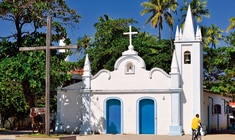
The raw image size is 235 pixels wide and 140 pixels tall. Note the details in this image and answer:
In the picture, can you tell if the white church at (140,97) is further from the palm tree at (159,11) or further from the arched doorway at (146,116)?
the palm tree at (159,11)

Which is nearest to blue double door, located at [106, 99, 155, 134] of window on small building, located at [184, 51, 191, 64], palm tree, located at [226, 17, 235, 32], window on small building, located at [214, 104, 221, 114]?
window on small building, located at [184, 51, 191, 64]

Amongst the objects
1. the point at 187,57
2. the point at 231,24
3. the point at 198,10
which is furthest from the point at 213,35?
the point at 187,57

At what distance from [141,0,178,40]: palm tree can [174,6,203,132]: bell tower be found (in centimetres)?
2222

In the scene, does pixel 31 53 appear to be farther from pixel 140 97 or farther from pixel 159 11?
pixel 159 11

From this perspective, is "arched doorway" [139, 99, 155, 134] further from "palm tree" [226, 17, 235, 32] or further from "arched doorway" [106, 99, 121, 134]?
"palm tree" [226, 17, 235, 32]

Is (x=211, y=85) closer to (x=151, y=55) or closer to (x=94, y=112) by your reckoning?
(x=151, y=55)

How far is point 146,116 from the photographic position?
30.2 m

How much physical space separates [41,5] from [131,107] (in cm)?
869

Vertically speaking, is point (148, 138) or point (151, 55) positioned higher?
point (151, 55)

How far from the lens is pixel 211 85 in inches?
1612

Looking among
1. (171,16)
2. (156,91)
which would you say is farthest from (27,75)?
(171,16)

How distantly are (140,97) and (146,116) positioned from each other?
129 cm

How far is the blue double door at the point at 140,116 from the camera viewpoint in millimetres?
30203

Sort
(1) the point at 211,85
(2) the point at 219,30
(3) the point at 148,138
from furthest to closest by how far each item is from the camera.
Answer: (2) the point at 219,30, (1) the point at 211,85, (3) the point at 148,138
